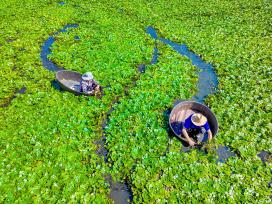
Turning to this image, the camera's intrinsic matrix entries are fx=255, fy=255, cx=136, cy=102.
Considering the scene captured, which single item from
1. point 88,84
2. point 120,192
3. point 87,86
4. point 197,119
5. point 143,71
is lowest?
point 120,192

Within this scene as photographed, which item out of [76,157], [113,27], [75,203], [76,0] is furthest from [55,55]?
[76,0]

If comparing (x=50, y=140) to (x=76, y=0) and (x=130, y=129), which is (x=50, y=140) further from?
(x=76, y=0)

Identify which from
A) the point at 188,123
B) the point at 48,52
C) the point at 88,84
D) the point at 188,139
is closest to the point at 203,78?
the point at 188,123

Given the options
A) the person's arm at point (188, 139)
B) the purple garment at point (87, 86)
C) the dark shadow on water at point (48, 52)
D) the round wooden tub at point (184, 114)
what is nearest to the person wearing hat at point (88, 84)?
the purple garment at point (87, 86)

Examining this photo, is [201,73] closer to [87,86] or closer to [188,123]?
[188,123]

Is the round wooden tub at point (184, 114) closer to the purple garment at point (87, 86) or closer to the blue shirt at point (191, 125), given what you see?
the blue shirt at point (191, 125)
